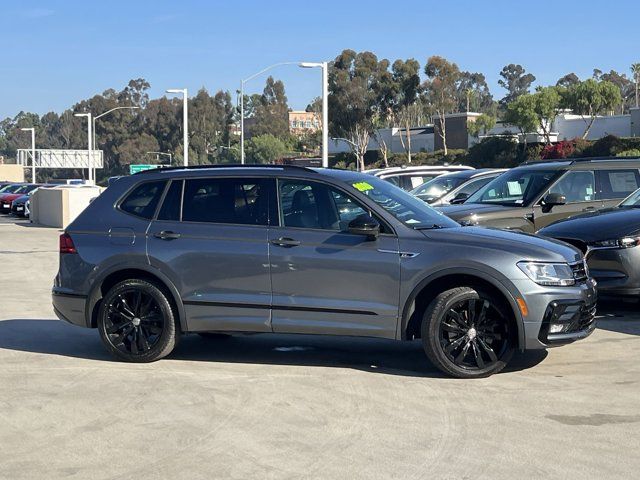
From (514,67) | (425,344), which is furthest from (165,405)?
(514,67)

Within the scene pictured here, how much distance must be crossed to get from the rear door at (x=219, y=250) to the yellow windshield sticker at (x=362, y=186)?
0.76 meters

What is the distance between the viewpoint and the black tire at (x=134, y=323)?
8.02 m

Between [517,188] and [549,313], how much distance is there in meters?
6.36

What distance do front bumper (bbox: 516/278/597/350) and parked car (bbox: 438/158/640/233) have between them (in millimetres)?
5110

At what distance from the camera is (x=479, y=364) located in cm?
734

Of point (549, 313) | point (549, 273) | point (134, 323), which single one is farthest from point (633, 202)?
point (134, 323)

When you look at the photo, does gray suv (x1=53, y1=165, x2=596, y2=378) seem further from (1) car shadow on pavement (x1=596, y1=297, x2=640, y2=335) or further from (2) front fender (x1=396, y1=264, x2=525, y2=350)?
(1) car shadow on pavement (x1=596, y1=297, x2=640, y2=335)

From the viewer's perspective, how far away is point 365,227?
7363mm

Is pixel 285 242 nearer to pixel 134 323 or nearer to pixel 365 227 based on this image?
pixel 365 227

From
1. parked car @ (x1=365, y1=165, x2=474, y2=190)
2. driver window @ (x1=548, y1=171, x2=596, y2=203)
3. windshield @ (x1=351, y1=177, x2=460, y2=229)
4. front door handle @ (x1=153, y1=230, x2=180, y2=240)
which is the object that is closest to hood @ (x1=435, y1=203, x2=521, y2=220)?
driver window @ (x1=548, y1=171, x2=596, y2=203)

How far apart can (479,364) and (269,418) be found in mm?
2001

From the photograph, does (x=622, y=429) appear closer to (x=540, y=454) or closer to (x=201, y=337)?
(x=540, y=454)

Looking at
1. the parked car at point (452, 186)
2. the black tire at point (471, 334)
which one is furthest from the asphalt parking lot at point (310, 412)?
the parked car at point (452, 186)

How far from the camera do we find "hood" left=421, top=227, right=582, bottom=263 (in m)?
7.29
